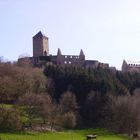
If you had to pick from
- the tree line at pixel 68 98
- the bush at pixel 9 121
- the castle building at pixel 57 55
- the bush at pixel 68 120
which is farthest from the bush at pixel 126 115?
the castle building at pixel 57 55

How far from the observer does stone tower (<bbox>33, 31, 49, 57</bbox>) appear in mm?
143000

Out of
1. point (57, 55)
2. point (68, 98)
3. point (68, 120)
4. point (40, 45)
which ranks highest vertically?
point (40, 45)

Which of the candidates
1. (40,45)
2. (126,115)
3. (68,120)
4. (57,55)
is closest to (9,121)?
(68,120)

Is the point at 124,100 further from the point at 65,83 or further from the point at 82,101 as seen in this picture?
the point at 65,83

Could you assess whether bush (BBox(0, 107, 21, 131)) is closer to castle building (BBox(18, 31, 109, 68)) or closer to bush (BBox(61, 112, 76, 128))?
bush (BBox(61, 112, 76, 128))

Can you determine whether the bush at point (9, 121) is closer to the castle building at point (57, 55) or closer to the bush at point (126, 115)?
the bush at point (126, 115)

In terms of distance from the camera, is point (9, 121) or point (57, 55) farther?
point (57, 55)

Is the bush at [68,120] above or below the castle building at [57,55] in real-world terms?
below

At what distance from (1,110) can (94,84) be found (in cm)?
3219

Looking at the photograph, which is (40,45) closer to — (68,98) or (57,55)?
(57,55)

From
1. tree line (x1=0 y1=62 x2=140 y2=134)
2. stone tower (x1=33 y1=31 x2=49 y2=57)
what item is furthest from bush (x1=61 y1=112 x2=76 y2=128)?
stone tower (x1=33 y1=31 x2=49 y2=57)

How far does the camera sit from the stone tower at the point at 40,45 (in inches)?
5630

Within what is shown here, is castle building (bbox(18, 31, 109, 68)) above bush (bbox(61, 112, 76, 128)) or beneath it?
above

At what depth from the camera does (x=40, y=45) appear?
143 m
